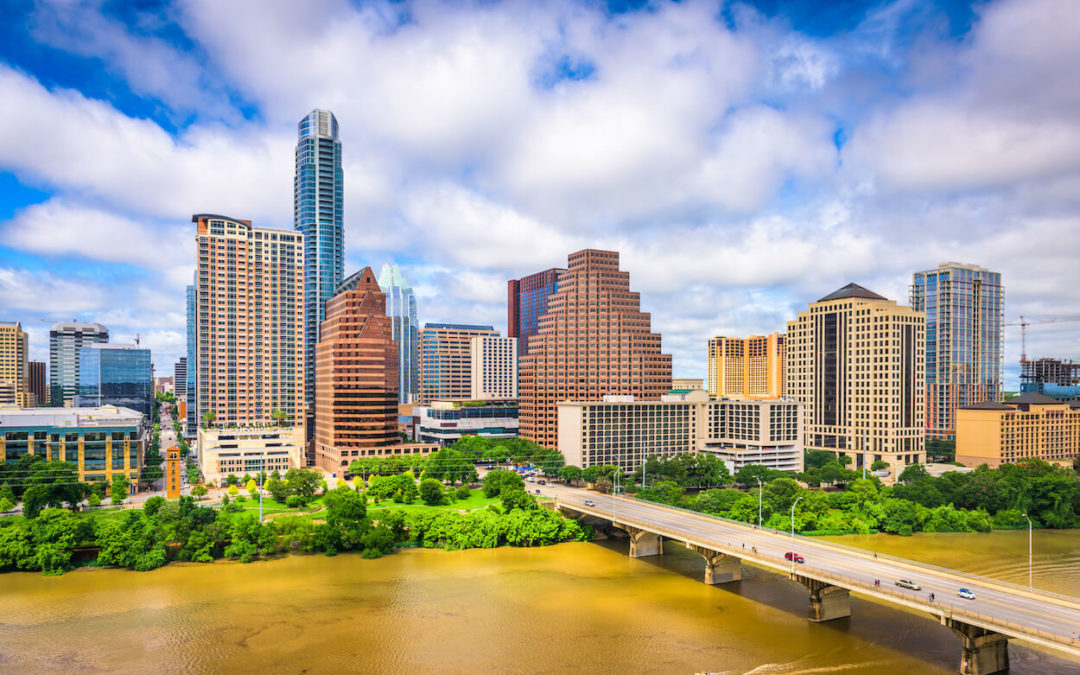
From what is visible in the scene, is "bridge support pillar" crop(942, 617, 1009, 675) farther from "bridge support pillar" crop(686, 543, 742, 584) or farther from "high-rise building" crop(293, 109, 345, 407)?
"high-rise building" crop(293, 109, 345, 407)

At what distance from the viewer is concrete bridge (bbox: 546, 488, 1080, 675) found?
48406 mm

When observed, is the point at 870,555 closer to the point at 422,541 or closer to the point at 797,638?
the point at 797,638

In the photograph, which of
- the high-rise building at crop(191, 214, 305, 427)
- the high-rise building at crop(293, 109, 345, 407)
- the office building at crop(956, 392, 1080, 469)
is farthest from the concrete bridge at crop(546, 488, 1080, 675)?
the high-rise building at crop(293, 109, 345, 407)

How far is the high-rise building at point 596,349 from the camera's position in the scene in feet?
510

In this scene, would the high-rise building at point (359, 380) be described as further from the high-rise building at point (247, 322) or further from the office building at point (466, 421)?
the high-rise building at point (247, 322)

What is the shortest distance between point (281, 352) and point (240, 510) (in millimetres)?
85654

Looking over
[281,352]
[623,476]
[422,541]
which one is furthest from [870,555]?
[281,352]

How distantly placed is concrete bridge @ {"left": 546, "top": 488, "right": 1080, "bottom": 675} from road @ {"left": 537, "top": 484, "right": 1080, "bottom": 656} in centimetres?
6

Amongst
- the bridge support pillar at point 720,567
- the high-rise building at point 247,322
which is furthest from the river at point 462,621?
the high-rise building at point 247,322

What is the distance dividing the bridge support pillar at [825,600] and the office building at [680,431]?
7253cm

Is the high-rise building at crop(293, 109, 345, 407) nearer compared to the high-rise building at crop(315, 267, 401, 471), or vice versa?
the high-rise building at crop(315, 267, 401, 471)

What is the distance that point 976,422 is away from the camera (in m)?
156

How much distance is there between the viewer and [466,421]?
17475cm

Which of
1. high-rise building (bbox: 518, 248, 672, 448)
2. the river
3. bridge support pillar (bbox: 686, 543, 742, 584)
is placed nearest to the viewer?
the river
